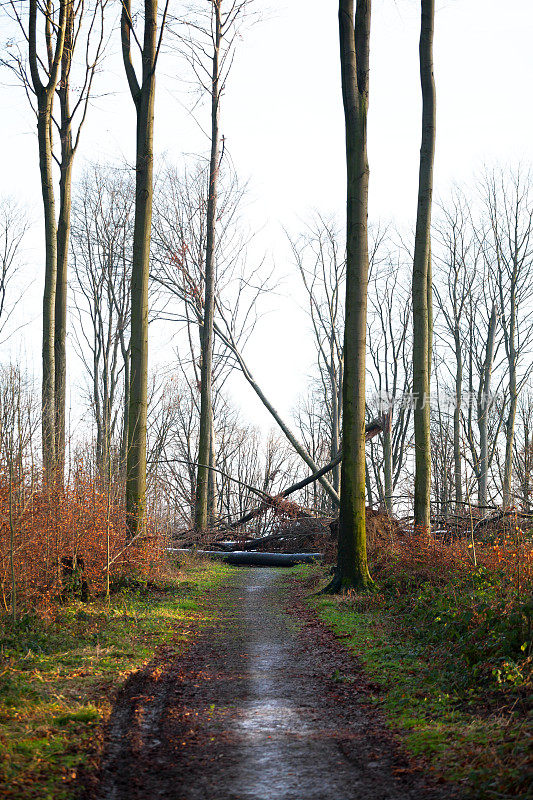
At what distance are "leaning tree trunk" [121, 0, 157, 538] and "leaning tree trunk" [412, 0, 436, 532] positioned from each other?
213 inches

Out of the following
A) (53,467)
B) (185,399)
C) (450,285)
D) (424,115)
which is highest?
(450,285)

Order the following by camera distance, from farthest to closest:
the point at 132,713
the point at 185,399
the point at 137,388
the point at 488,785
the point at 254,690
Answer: the point at 185,399 → the point at 137,388 → the point at 254,690 → the point at 132,713 → the point at 488,785

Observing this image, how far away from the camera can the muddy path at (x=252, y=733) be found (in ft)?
13.8

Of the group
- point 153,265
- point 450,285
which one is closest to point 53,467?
point 153,265

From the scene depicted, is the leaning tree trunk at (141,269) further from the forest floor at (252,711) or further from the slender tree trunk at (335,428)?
the slender tree trunk at (335,428)

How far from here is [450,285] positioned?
33.8 metres

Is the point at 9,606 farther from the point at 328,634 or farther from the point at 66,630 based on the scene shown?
the point at 328,634

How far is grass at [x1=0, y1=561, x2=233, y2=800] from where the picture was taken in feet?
14.0

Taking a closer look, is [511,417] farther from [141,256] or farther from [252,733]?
[252,733]

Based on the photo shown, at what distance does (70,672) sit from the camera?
648 centimetres

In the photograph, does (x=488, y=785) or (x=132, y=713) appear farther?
(x=132, y=713)

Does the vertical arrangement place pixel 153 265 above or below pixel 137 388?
above

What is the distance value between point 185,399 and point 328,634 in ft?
105

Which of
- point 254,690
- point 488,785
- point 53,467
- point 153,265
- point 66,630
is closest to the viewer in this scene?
point 488,785
